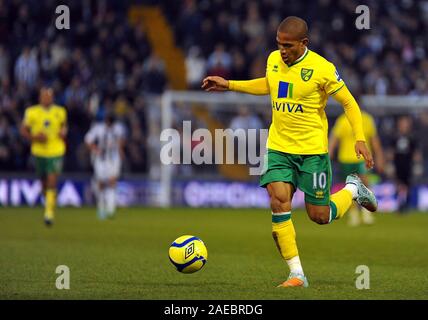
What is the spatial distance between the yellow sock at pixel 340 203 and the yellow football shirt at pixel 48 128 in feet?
29.5

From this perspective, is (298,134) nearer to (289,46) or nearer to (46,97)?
(289,46)

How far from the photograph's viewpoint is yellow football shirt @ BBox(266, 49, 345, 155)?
8961 mm

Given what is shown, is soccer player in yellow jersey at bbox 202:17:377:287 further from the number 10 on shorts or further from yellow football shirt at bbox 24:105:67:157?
yellow football shirt at bbox 24:105:67:157

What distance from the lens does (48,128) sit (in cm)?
1772

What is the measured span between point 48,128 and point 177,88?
35.6 ft

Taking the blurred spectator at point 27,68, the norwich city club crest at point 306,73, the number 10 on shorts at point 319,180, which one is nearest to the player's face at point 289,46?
the norwich city club crest at point 306,73

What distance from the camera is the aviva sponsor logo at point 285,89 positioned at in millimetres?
9000

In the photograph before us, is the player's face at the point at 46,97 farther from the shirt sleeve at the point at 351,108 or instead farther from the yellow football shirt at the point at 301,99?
the shirt sleeve at the point at 351,108

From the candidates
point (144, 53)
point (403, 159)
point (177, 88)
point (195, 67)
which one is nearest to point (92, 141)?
point (144, 53)

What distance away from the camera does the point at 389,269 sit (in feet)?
35.1

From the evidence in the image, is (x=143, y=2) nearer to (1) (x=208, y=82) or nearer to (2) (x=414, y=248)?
(2) (x=414, y=248)

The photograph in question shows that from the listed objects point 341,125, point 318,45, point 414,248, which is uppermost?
point 318,45
